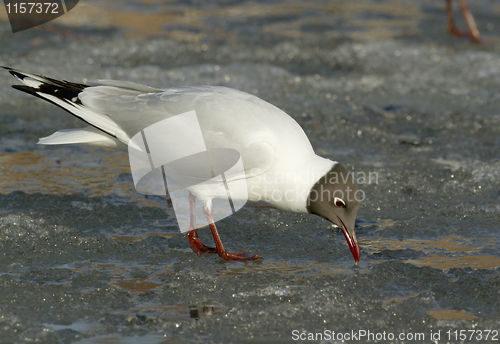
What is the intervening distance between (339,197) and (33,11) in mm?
8237

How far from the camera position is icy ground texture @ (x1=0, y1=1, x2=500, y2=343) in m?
3.56

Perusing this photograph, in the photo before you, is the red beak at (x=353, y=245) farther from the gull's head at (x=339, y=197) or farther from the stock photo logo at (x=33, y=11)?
the stock photo logo at (x=33, y=11)

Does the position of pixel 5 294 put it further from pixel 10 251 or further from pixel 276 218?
pixel 276 218

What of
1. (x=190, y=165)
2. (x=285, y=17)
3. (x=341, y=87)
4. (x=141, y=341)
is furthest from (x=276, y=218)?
(x=285, y=17)

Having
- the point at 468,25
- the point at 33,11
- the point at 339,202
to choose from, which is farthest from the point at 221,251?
the point at 33,11

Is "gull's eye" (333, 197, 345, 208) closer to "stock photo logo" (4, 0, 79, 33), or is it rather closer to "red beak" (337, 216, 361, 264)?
"red beak" (337, 216, 361, 264)

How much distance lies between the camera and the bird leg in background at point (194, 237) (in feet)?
14.6

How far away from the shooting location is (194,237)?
4562mm

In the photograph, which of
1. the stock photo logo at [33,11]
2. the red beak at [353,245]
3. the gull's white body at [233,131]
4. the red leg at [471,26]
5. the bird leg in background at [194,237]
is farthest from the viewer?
the stock photo logo at [33,11]

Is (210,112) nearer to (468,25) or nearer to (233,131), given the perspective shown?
(233,131)
